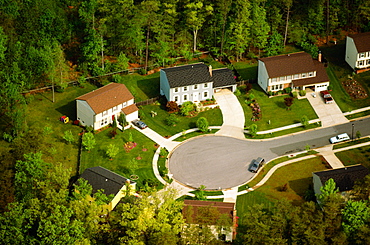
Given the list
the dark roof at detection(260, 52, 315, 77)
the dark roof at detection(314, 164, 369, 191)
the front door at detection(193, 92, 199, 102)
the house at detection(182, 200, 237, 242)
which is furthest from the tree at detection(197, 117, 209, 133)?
the dark roof at detection(314, 164, 369, 191)

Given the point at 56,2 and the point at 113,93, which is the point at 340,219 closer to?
the point at 113,93

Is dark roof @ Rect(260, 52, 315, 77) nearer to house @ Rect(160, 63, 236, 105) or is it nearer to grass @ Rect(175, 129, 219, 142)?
house @ Rect(160, 63, 236, 105)

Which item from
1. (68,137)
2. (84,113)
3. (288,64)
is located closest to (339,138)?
(288,64)

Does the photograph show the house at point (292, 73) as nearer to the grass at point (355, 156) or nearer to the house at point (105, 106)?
the grass at point (355, 156)

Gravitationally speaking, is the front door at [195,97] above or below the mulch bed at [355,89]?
below

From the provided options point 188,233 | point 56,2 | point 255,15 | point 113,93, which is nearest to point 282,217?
point 188,233

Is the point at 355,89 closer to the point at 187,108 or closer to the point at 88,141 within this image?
the point at 187,108

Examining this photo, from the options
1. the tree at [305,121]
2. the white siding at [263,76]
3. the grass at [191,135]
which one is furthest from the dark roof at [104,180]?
the white siding at [263,76]
